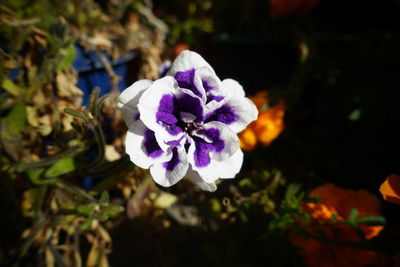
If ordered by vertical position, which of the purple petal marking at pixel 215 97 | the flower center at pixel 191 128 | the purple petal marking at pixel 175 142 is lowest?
the purple petal marking at pixel 175 142

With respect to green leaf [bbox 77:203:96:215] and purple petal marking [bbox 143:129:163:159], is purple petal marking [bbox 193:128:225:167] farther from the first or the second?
green leaf [bbox 77:203:96:215]

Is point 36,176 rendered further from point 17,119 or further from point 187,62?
point 187,62

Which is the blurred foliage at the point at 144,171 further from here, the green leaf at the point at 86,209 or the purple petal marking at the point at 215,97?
the purple petal marking at the point at 215,97

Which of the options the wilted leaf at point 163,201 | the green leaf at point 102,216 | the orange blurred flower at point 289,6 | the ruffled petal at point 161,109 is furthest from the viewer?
the orange blurred flower at point 289,6

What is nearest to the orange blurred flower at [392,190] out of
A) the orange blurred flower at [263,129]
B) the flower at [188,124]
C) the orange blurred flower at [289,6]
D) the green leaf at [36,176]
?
the flower at [188,124]

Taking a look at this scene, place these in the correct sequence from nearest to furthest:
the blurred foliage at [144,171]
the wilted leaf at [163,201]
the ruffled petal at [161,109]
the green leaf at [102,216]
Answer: the ruffled petal at [161,109]
the green leaf at [102,216]
the blurred foliage at [144,171]
the wilted leaf at [163,201]

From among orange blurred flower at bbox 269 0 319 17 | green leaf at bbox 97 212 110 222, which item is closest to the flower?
green leaf at bbox 97 212 110 222
